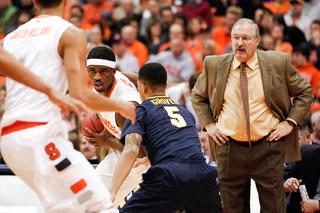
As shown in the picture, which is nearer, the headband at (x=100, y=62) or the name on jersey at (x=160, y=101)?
the name on jersey at (x=160, y=101)

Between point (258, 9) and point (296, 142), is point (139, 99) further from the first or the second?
point (258, 9)

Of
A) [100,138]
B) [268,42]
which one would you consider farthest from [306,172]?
[268,42]

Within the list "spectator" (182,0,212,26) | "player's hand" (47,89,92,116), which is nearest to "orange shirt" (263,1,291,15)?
"spectator" (182,0,212,26)

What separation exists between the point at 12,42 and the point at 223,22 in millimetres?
8285

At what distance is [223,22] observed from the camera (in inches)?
410

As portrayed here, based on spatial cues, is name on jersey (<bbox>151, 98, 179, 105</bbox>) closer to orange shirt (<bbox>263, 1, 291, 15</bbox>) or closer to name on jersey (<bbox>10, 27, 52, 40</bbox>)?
name on jersey (<bbox>10, 27, 52, 40</bbox>)

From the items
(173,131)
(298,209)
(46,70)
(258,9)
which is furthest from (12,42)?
(258,9)

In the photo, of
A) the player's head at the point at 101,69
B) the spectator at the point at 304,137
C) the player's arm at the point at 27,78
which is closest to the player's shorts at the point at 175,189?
the player's arm at the point at 27,78

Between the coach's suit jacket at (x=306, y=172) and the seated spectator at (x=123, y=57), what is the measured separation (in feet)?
17.1

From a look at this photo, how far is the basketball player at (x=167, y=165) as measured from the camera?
10.9ft

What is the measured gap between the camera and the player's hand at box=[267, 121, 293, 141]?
4.05 metres

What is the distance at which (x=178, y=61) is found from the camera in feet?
29.1

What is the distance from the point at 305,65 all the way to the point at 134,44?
398cm

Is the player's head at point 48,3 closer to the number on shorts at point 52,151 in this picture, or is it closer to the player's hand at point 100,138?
the number on shorts at point 52,151
